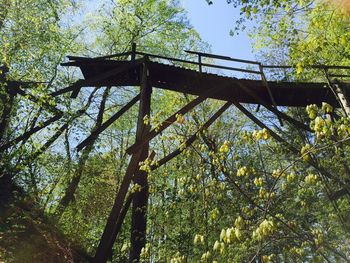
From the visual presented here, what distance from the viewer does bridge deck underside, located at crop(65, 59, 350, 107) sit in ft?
23.7

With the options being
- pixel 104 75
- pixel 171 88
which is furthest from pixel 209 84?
pixel 104 75

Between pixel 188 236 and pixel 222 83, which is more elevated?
pixel 222 83

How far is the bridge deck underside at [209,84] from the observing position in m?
7.22

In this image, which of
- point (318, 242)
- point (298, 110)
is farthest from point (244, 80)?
point (298, 110)

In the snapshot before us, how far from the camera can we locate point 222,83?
7.51 m

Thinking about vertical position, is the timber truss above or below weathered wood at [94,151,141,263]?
above

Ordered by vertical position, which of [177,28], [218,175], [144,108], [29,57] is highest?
[177,28]

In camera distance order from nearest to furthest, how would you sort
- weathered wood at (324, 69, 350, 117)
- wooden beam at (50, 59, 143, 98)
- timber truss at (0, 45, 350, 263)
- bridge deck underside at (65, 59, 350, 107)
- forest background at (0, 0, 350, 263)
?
forest background at (0, 0, 350, 263) → timber truss at (0, 45, 350, 263) → weathered wood at (324, 69, 350, 117) → wooden beam at (50, 59, 143, 98) → bridge deck underside at (65, 59, 350, 107)

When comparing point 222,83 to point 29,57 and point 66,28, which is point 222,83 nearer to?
point 29,57

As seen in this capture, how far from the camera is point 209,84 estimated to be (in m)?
7.59

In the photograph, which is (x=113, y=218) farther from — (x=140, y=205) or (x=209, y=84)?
(x=209, y=84)

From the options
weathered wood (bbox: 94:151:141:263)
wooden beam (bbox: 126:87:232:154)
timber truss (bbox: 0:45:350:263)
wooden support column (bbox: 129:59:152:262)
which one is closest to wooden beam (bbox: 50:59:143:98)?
timber truss (bbox: 0:45:350:263)

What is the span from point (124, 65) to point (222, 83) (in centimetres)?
218

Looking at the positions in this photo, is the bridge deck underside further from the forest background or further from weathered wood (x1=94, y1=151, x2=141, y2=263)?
weathered wood (x1=94, y1=151, x2=141, y2=263)
